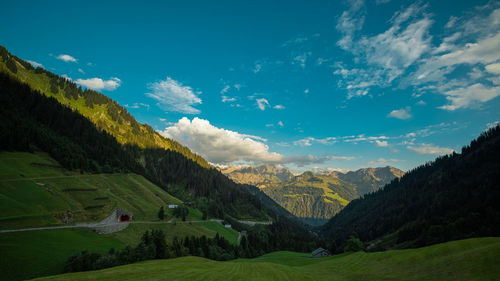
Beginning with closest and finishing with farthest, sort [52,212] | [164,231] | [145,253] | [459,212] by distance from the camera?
[145,253] < [52,212] < [164,231] < [459,212]

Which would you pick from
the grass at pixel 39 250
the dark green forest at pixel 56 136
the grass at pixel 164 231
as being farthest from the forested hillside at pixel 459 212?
the grass at pixel 39 250

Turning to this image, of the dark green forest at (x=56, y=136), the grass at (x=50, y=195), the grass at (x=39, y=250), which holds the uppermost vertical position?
the dark green forest at (x=56, y=136)

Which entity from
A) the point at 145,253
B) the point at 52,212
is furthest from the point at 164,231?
the point at 145,253

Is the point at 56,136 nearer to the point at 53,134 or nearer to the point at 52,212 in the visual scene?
the point at 53,134

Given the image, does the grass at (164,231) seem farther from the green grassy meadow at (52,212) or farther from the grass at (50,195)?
the grass at (50,195)

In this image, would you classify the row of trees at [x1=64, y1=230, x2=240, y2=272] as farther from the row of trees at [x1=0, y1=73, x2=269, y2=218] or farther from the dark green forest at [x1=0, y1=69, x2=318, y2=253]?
the row of trees at [x1=0, y1=73, x2=269, y2=218]

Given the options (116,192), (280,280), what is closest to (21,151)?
(116,192)

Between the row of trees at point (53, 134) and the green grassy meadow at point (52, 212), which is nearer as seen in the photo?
the green grassy meadow at point (52, 212)

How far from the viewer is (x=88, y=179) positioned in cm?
9900

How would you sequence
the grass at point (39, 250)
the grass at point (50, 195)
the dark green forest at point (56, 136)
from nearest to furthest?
the grass at point (39, 250)
the grass at point (50, 195)
the dark green forest at point (56, 136)

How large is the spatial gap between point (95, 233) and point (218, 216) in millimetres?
107331

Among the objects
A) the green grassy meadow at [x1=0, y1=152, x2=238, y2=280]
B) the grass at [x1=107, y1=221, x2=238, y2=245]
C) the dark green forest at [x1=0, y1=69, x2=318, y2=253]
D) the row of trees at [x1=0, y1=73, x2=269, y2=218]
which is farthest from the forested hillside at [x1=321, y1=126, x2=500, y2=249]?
the row of trees at [x1=0, y1=73, x2=269, y2=218]

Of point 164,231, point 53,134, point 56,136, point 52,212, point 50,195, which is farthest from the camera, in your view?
point 53,134

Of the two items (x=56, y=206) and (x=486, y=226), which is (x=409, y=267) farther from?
(x=486, y=226)
